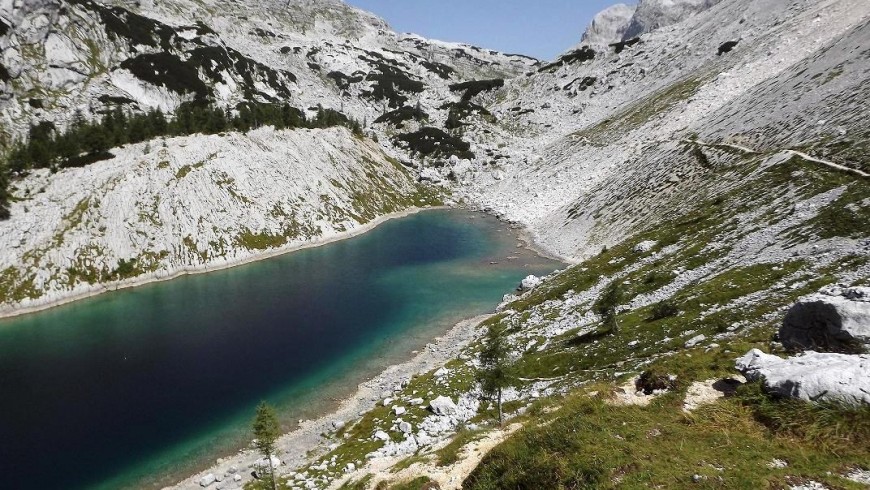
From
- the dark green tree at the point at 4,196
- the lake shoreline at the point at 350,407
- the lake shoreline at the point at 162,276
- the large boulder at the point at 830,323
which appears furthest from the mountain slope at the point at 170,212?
the large boulder at the point at 830,323

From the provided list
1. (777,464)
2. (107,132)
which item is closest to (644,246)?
(777,464)

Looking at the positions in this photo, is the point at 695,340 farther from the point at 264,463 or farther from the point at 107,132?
the point at 107,132

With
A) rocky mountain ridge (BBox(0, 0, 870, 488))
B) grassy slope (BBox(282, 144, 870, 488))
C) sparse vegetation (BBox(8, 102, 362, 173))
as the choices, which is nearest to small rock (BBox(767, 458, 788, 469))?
rocky mountain ridge (BBox(0, 0, 870, 488))

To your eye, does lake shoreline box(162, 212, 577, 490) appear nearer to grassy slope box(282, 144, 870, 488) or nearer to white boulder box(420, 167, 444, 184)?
grassy slope box(282, 144, 870, 488)

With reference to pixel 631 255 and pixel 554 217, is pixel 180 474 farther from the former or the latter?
pixel 554 217

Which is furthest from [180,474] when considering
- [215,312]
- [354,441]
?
[215,312]
